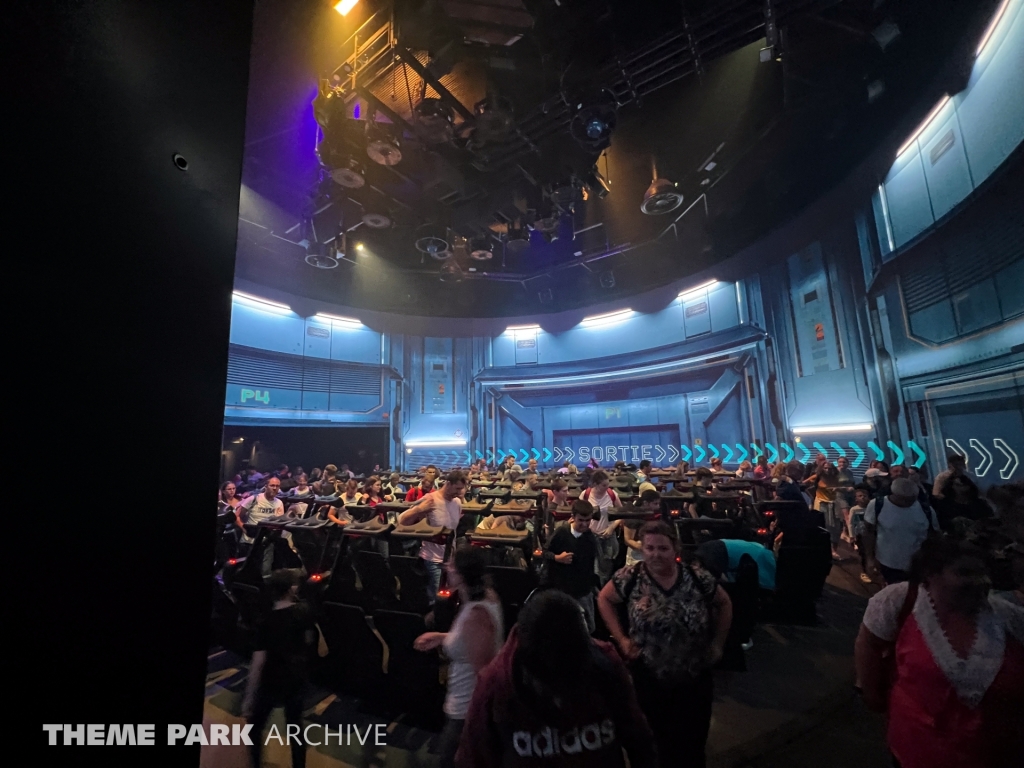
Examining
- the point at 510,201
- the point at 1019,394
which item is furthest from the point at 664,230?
the point at 1019,394

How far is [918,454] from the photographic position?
930 centimetres

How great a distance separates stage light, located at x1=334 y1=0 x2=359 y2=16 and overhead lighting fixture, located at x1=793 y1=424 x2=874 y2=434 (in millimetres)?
14970

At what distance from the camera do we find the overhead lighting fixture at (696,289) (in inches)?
665

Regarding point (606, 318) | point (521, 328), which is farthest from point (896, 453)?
point (521, 328)

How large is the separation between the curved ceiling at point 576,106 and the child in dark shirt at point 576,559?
7.45 metres

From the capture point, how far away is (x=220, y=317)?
1.01 metres

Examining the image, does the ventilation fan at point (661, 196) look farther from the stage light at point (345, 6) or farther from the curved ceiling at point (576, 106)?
the stage light at point (345, 6)

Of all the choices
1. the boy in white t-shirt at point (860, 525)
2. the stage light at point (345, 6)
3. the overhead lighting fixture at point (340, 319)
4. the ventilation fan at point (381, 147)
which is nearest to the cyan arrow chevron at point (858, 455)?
the boy in white t-shirt at point (860, 525)

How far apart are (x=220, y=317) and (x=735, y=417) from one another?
1780cm

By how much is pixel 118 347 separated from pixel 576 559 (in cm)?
407

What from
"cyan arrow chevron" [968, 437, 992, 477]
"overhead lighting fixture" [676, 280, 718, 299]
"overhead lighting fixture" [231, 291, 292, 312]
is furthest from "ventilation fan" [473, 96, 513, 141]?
"overhead lighting fixture" [231, 291, 292, 312]

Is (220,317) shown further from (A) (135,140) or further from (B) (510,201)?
(B) (510,201)

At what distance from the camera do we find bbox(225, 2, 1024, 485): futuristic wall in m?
6.91

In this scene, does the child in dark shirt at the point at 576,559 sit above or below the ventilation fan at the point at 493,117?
below
